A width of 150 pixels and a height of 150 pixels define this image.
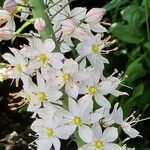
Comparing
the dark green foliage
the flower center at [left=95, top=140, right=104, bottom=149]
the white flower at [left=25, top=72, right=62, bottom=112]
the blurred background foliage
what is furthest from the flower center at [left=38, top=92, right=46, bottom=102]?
the dark green foliage

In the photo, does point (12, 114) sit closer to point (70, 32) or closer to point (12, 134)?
point (12, 134)

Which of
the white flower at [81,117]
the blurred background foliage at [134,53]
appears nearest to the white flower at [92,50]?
the white flower at [81,117]

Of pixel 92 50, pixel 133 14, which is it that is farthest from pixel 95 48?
pixel 133 14

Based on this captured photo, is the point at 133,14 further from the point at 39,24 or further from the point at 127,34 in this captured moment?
the point at 39,24

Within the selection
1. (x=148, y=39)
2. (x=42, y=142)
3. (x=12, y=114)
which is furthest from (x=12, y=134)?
(x=42, y=142)

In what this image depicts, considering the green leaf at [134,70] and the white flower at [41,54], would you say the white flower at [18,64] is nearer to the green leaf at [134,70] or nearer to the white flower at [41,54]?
the white flower at [41,54]
